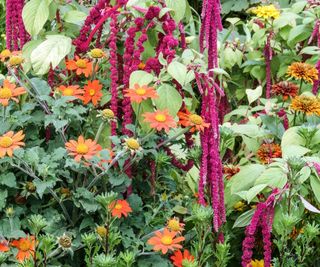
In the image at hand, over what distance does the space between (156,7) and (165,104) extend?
0.29m

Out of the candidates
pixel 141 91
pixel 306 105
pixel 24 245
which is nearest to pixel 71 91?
pixel 141 91

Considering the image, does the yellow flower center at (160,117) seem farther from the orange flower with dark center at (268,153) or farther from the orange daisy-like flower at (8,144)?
the orange flower with dark center at (268,153)

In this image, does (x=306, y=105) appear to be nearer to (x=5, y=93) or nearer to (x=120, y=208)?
(x=120, y=208)

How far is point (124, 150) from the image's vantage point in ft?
5.68

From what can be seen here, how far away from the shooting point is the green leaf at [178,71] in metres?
1.86

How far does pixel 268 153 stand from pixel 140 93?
55 cm

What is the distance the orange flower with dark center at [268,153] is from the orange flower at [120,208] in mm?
533

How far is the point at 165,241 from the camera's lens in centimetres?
173

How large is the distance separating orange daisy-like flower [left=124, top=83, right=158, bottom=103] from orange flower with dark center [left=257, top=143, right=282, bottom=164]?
485mm

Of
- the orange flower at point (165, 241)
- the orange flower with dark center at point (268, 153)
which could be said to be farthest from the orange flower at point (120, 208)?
the orange flower with dark center at point (268, 153)

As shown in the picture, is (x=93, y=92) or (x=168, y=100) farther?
(x=93, y=92)

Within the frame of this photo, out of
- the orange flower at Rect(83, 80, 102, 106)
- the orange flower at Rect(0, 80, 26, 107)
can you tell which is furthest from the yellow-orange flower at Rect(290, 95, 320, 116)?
the orange flower at Rect(0, 80, 26, 107)

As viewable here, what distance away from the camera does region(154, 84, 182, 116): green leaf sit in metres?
1.91

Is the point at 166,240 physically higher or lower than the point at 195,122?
lower
